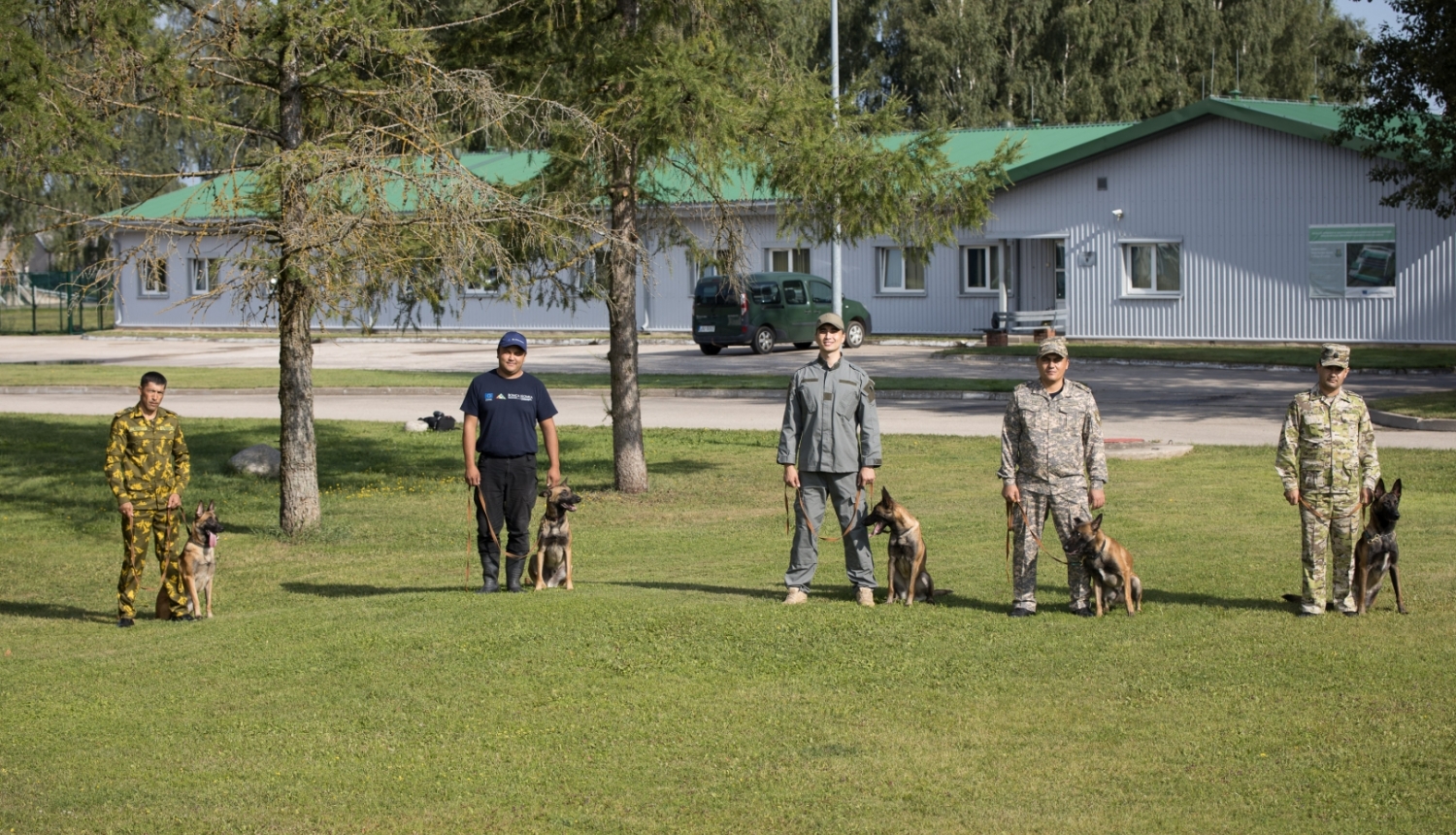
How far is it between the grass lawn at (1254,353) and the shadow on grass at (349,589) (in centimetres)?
2227

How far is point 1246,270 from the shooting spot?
119ft

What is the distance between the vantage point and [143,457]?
34.4 feet

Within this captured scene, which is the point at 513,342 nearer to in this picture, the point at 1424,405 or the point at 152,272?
the point at 152,272

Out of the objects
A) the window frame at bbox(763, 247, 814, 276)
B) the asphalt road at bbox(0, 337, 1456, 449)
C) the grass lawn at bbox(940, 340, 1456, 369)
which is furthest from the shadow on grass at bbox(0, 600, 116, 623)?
the window frame at bbox(763, 247, 814, 276)

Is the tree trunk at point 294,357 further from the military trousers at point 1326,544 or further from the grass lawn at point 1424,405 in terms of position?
the grass lawn at point 1424,405

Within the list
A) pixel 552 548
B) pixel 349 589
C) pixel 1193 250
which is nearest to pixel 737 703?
pixel 552 548

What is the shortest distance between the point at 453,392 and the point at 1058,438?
66.3ft

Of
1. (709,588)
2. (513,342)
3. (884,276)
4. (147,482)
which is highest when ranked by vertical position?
(884,276)

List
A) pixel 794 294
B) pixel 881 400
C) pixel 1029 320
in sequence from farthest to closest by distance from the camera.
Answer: pixel 1029 320, pixel 794 294, pixel 881 400

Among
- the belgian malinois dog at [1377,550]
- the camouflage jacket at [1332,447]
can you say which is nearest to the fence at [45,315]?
the camouflage jacket at [1332,447]

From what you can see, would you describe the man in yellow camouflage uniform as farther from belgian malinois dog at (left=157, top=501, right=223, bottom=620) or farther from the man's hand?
the man's hand

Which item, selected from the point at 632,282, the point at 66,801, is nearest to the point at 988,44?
the point at 632,282

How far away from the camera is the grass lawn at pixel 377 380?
2722 cm

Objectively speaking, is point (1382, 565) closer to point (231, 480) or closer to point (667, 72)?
point (667, 72)
